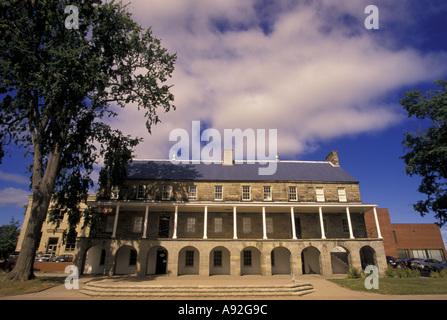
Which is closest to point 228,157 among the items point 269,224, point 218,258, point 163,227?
point 269,224

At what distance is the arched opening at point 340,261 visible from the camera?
26.3 meters

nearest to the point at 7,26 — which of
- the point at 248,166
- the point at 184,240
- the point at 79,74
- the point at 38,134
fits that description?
the point at 79,74

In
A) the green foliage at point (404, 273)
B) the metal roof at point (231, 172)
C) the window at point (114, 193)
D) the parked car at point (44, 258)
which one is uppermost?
the metal roof at point (231, 172)

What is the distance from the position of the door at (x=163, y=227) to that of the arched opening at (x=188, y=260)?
2633 millimetres

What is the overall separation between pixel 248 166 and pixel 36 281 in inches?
920

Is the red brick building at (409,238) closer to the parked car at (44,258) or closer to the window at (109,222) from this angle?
the window at (109,222)

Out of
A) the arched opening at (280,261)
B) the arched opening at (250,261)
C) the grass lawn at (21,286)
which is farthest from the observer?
the arched opening at (280,261)

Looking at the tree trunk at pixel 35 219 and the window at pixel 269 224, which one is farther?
the window at pixel 269 224

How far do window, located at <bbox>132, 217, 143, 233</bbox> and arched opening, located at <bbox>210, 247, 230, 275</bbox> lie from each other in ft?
26.8

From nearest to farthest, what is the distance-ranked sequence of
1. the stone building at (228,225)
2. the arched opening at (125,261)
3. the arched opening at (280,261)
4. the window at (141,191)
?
the stone building at (228,225), the arched opening at (125,261), the arched opening at (280,261), the window at (141,191)

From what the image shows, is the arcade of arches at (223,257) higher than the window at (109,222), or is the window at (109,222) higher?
the window at (109,222)

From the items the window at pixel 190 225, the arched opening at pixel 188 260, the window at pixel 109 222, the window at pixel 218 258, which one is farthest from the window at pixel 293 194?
the window at pixel 109 222

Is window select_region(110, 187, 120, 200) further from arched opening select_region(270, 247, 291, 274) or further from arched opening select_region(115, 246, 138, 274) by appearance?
arched opening select_region(270, 247, 291, 274)

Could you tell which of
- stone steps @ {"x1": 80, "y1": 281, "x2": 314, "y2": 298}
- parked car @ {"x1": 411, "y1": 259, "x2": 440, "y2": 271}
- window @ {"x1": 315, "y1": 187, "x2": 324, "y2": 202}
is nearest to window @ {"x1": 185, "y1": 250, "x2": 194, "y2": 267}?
stone steps @ {"x1": 80, "y1": 281, "x2": 314, "y2": 298}
